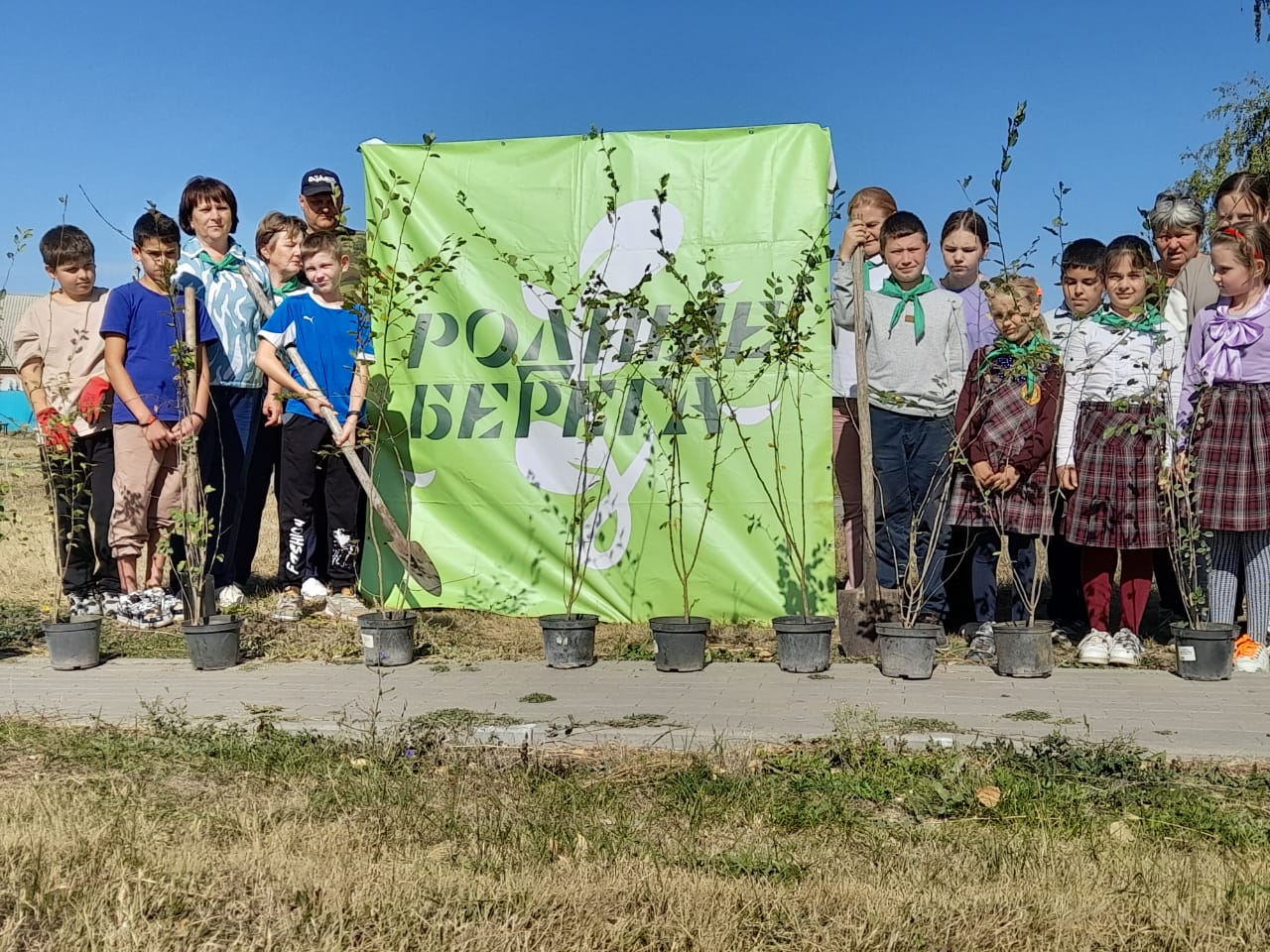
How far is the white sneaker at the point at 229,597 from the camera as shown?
805 centimetres

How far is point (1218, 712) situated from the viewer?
5.30m

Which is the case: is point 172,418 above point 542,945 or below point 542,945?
above

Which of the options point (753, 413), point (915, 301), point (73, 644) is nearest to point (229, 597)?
point (73, 644)

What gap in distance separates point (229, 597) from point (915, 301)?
170 inches

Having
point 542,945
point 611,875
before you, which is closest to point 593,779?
point 611,875

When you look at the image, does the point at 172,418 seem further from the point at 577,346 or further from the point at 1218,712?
the point at 1218,712

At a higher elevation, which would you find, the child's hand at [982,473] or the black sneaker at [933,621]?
the child's hand at [982,473]

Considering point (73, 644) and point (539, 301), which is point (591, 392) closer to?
point (539, 301)

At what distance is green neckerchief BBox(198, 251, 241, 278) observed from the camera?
7965mm

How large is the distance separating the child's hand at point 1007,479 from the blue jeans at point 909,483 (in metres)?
0.29

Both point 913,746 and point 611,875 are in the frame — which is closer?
point 611,875

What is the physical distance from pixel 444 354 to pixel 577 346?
775mm

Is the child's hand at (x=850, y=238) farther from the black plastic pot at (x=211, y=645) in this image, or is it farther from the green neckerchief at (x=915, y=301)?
the black plastic pot at (x=211, y=645)

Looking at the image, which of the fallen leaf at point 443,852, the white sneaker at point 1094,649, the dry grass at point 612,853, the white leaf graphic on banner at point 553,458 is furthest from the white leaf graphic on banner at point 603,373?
the fallen leaf at point 443,852
